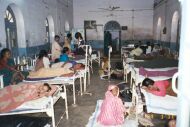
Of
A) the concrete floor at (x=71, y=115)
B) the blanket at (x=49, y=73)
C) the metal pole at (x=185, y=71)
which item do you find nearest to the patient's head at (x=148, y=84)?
the concrete floor at (x=71, y=115)

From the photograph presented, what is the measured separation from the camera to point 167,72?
5578 mm

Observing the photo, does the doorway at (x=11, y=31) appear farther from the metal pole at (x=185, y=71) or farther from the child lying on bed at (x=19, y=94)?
the metal pole at (x=185, y=71)

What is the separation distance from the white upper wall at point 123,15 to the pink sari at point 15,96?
11489 mm

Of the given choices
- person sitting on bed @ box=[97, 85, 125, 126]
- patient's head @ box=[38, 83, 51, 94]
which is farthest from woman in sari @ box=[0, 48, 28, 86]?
person sitting on bed @ box=[97, 85, 125, 126]

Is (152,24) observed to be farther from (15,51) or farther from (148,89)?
(148,89)

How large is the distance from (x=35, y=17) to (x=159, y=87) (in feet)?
19.7

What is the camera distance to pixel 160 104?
371 cm

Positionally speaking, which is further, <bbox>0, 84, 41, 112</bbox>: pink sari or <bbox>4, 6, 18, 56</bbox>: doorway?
<bbox>4, 6, 18, 56</bbox>: doorway

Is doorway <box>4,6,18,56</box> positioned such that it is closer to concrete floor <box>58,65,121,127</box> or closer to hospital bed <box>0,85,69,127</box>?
concrete floor <box>58,65,121,127</box>

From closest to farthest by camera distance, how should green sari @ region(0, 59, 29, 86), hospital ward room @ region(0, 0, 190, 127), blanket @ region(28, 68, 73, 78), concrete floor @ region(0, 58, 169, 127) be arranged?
concrete floor @ region(0, 58, 169, 127)
hospital ward room @ region(0, 0, 190, 127)
green sari @ region(0, 59, 29, 86)
blanket @ region(28, 68, 73, 78)

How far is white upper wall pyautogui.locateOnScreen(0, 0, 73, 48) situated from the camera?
609cm

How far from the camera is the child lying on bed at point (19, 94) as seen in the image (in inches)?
142

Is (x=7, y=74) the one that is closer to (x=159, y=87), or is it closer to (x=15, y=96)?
(x=15, y=96)

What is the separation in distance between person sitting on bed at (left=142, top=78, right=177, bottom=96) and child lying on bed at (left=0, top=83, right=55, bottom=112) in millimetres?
1874
